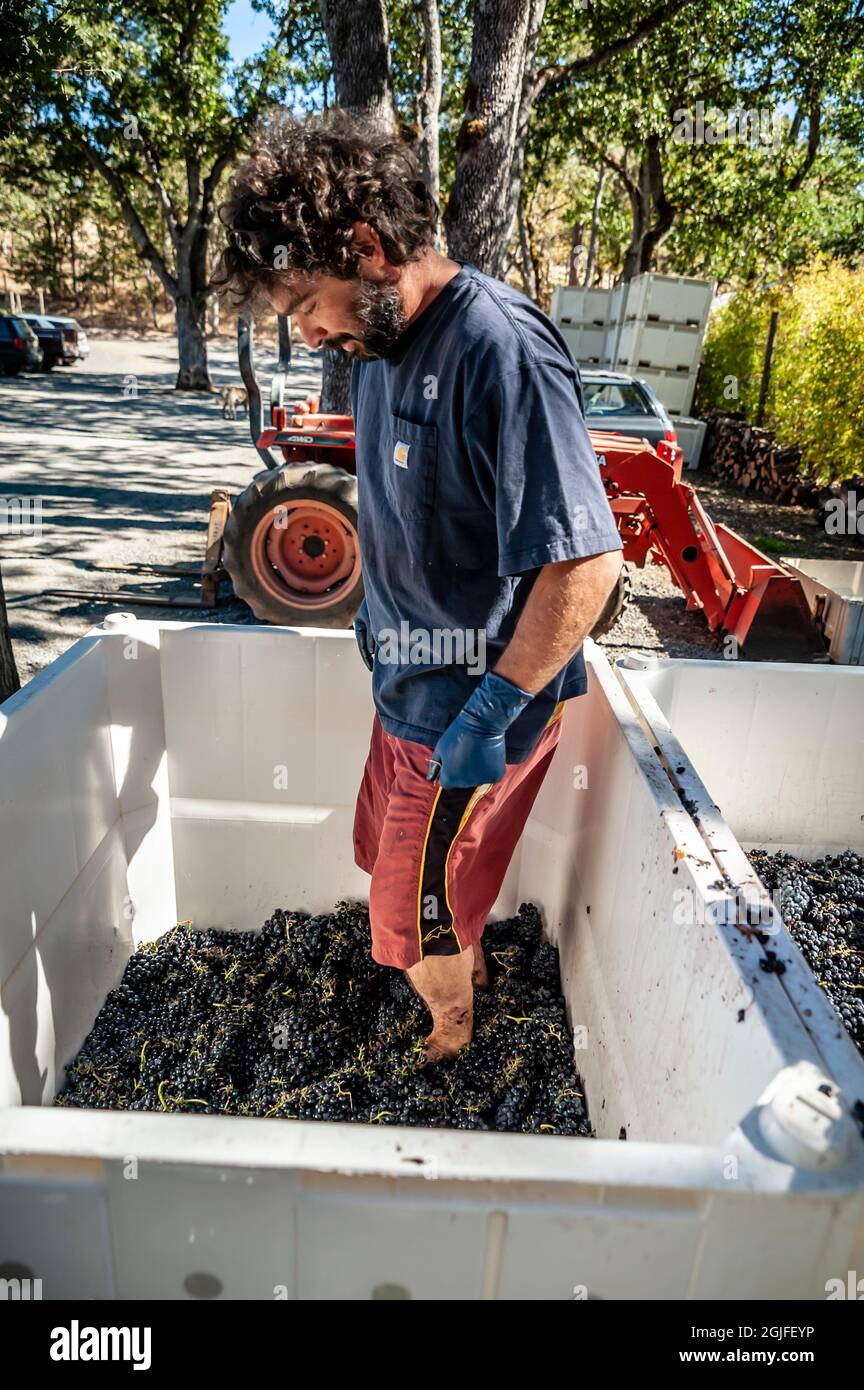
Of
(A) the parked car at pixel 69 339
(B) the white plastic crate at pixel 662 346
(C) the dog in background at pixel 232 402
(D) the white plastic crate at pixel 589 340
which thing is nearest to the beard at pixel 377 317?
(C) the dog in background at pixel 232 402

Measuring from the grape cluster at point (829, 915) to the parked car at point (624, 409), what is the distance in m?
5.44

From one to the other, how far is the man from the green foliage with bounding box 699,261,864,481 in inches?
324

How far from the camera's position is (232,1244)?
3.50 feet

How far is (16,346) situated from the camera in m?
17.4

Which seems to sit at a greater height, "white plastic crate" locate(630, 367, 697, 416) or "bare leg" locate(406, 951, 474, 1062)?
"white plastic crate" locate(630, 367, 697, 416)

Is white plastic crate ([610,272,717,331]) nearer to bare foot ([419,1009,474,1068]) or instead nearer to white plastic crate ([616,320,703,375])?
white plastic crate ([616,320,703,375])

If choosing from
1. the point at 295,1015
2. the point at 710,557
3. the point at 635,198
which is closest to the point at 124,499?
the point at 710,557

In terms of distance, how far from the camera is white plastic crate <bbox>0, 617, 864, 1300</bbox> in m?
1.01

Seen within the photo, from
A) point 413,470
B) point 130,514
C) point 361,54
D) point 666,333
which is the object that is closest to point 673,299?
point 666,333

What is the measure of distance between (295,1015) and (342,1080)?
9.9 inches

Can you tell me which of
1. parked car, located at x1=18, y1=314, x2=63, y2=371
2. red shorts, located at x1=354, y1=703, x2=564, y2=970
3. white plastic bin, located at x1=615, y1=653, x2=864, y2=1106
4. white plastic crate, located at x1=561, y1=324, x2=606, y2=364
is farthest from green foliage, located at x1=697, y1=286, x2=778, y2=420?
parked car, located at x1=18, y1=314, x2=63, y2=371

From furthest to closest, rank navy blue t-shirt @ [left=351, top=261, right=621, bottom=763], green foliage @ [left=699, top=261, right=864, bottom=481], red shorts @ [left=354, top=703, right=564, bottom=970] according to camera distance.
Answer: green foliage @ [left=699, top=261, right=864, bottom=481] → red shorts @ [left=354, top=703, right=564, bottom=970] → navy blue t-shirt @ [left=351, top=261, right=621, bottom=763]

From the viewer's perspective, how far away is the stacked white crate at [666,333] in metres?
12.6

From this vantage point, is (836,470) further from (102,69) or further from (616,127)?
(102,69)
